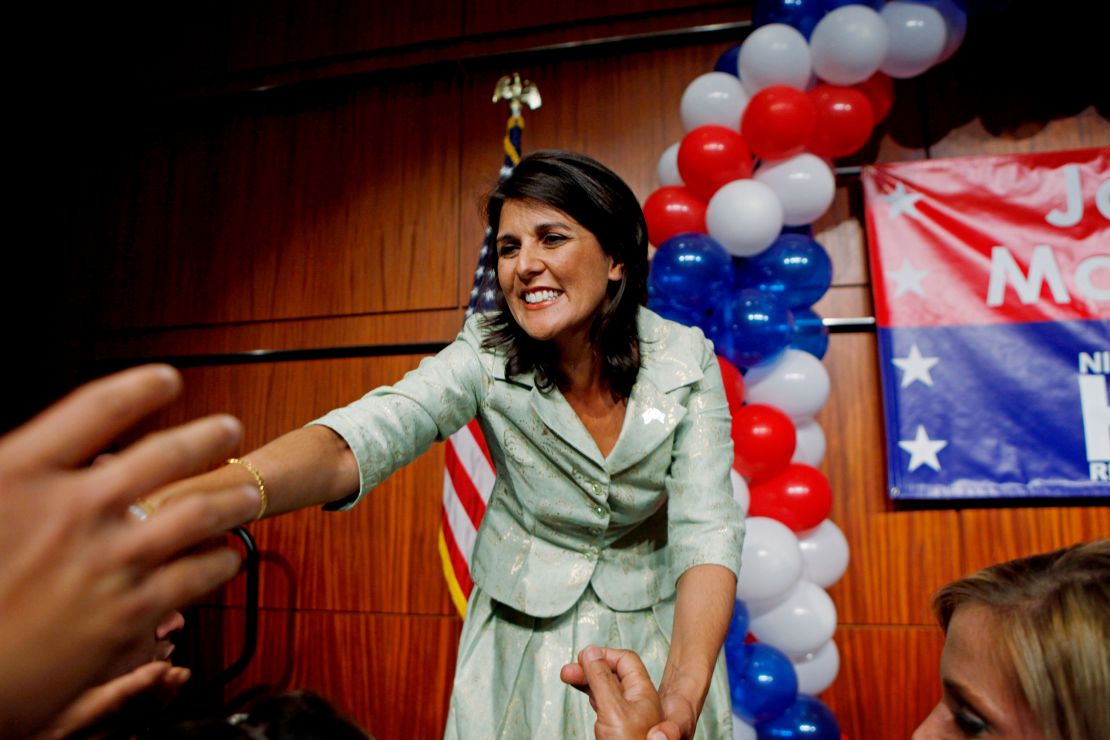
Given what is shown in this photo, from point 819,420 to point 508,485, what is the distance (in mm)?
1595

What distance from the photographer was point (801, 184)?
1.97m

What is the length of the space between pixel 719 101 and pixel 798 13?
36 cm

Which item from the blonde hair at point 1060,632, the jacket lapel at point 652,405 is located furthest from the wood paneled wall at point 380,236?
the blonde hair at point 1060,632

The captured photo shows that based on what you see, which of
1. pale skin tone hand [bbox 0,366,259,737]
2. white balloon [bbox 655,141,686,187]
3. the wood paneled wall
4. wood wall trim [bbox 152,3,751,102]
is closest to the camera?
pale skin tone hand [bbox 0,366,259,737]

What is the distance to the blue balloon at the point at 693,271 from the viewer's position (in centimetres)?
187

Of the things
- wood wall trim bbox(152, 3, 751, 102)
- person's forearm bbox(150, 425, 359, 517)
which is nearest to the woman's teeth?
person's forearm bbox(150, 425, 359, 517)

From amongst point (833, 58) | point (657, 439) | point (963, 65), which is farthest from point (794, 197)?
point (657, 439)

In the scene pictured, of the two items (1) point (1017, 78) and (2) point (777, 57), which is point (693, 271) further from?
(1) point (1017, 78)

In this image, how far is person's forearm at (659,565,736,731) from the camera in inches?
32.1

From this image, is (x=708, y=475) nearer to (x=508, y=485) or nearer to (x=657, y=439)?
(x=657, y=439)

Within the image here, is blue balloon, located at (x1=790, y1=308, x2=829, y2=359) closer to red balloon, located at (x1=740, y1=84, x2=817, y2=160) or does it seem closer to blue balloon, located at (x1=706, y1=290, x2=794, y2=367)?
blue balloon, located at (x1=706, y1=290, x2=794, y2=367)

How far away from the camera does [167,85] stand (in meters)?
3.20

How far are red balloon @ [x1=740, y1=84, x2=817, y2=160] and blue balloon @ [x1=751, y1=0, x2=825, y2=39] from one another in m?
0.26

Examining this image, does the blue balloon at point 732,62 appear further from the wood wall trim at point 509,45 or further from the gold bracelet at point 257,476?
the gold bracelet at point 257,476
